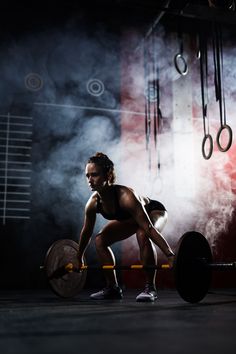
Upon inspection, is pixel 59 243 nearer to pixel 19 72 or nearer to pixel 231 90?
pixel 19 72

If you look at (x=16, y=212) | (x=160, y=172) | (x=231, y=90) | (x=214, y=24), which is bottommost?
(x=16, y=212)

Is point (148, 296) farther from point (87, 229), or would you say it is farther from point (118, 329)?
point (118, 329)

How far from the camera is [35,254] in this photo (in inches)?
193

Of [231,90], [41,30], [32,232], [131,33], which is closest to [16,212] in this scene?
[32,232]

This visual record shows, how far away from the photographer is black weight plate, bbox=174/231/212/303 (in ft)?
9.04

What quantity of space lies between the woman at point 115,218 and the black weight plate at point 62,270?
170mm

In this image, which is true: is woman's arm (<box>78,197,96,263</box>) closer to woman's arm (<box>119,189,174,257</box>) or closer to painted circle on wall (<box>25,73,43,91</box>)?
woman's arm (<box>119,189,174,257</box>)

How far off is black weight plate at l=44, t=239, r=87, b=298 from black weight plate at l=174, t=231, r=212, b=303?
3.20 feet

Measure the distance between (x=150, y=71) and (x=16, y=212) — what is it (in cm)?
238

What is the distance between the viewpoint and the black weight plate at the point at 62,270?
3.39m

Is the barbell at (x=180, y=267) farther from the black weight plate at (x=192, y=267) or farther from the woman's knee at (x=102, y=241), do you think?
the woman's knee at (x=102, y=241)

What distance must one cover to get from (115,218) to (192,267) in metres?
0.77

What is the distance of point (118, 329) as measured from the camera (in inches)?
74.2

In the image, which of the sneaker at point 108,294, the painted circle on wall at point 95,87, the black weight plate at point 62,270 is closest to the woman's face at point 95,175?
the black weight plate at point 62,270
